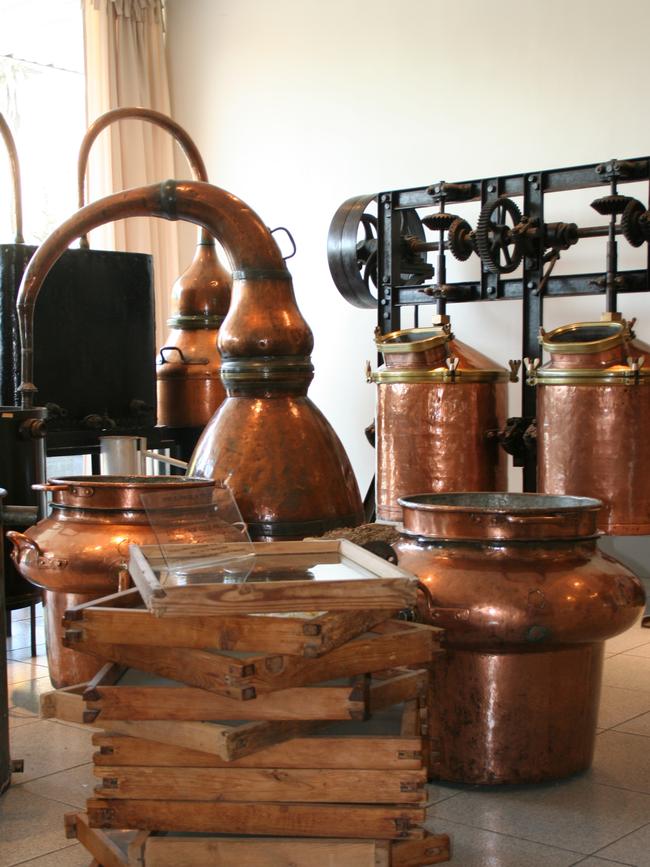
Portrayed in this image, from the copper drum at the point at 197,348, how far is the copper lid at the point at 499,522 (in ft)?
8.93

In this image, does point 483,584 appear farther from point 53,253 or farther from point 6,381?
point 6,381

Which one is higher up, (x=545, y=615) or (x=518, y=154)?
(x=518, y=154)

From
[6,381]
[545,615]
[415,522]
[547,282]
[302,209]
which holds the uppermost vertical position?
[302,209]

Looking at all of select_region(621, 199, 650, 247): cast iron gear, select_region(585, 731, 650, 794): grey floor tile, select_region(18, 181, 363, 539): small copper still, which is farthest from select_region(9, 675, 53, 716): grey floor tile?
select_region(621, 199, 650, 247): cast iron gear

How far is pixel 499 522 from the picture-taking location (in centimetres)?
255

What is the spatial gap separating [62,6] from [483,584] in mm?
6166

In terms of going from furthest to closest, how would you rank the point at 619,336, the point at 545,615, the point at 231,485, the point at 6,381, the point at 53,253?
the point at 6,381, the point at 619,336, the point at 53,253, the point at 231,485, the point at 545,615

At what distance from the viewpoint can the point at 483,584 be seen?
2535 millimetres

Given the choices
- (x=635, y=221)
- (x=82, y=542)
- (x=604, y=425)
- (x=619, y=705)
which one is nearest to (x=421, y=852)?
(x=619, y=705)

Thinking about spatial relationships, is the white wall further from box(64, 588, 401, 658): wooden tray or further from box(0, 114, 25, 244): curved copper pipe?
box(64, 588, 401, 658): wooden tray

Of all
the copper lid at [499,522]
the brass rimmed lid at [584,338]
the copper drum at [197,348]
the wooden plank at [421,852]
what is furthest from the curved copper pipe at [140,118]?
the wooden plank at [421,852]

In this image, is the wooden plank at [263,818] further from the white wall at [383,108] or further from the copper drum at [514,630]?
the white wall at [383,108]

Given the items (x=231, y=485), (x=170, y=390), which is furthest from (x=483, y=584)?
(x=170, y=390)

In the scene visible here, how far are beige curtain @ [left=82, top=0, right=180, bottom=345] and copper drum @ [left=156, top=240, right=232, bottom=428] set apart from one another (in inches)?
86.6
